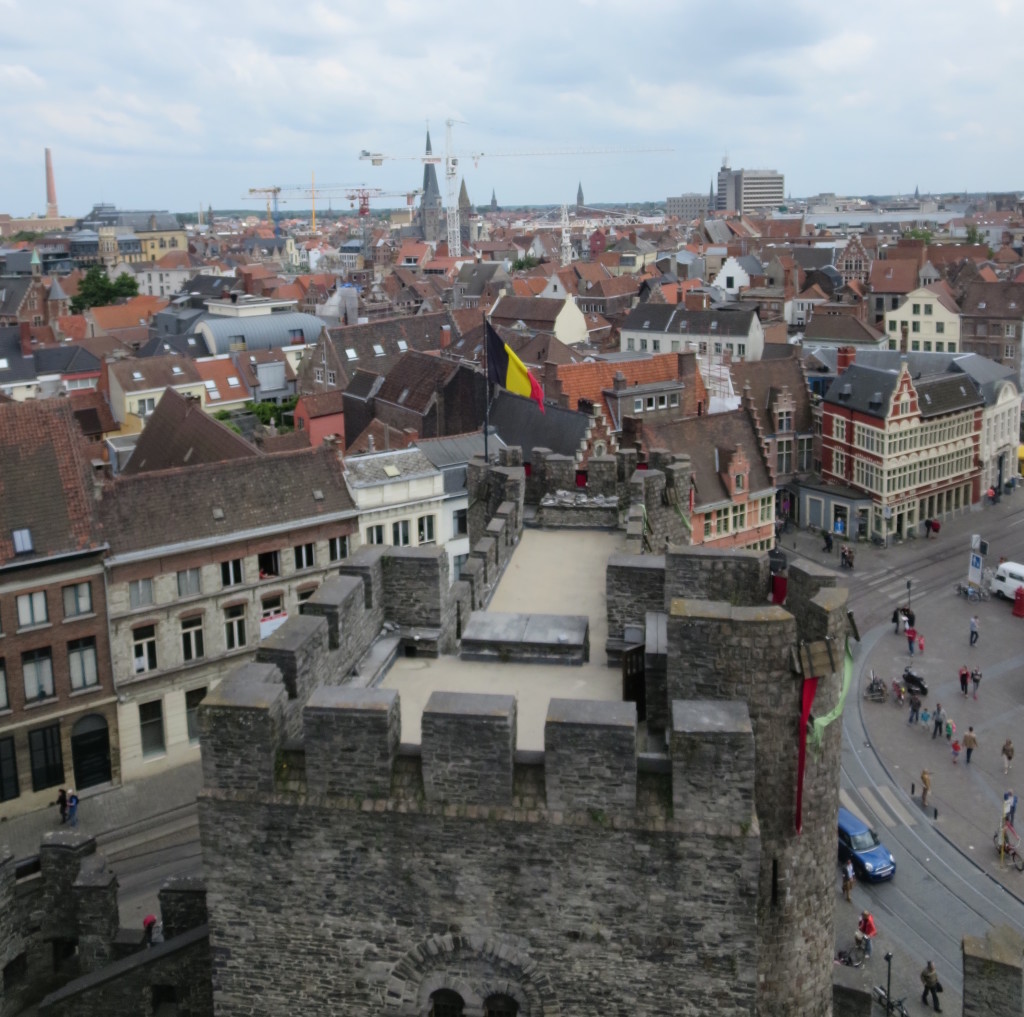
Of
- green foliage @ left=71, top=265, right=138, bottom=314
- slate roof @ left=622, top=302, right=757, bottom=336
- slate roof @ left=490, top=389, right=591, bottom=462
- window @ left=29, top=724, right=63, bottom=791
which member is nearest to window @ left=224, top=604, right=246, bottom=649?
window @ left=29, top=724, right=63, bottom=791

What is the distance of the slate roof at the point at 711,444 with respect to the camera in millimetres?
52688

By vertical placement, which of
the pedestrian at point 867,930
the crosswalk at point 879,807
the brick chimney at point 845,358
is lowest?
the crosswalk at point 879,807

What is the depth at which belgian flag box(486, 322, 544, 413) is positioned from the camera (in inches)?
1128

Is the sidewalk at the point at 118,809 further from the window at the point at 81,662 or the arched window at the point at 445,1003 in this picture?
the arched window at the point at 445,1003

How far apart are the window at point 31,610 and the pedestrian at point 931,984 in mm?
26208

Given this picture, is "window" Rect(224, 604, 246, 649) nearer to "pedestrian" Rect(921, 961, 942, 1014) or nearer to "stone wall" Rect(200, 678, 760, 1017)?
"pedestrian" Rect(921, 961, 942, 1014)

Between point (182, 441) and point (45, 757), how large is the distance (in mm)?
16333

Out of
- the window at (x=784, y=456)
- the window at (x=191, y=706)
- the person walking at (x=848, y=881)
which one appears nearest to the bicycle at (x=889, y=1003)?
the person walking at (x=848, y=881)

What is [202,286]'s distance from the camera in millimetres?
138625

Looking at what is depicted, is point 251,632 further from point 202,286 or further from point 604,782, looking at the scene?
point 202,286

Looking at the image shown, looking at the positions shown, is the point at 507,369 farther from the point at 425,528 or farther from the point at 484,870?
the point at 484,870

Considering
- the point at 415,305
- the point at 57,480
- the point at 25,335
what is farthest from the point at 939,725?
the point at 415,305

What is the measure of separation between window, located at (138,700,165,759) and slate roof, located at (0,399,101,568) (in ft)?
19.2

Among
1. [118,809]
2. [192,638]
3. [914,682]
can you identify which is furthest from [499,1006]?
[914,682]
